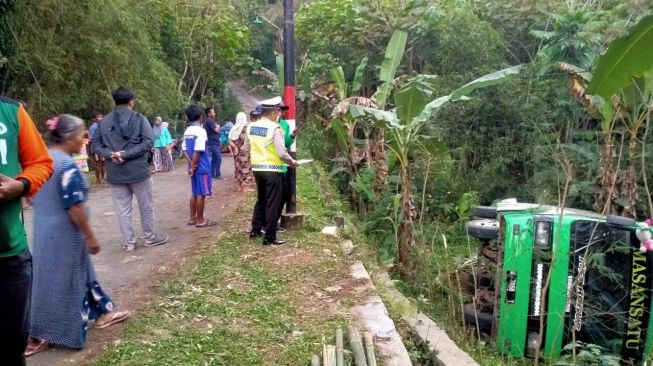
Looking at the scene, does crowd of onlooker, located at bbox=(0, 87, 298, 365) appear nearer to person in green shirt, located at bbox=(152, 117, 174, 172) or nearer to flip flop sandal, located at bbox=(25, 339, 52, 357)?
flip flop sandal, located at bbox=(25, 339, 52, 357)

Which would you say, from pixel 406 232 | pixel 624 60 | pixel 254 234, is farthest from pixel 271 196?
pixel 624 60

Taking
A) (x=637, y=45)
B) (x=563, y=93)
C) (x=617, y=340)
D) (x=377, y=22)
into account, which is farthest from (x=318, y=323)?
(x=377, y=22)

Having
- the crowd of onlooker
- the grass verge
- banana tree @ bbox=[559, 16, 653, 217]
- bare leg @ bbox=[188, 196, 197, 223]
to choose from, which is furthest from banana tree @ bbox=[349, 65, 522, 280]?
bare leg @ bbox=[188, 196, 197, 223]

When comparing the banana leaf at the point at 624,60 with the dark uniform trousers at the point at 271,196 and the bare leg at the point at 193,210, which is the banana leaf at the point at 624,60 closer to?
the dark uniform trousers at the point at 271,196

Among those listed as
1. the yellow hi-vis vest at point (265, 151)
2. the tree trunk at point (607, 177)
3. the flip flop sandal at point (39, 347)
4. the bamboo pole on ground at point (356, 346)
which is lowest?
the bamboo pole on ground at point (356, 346)

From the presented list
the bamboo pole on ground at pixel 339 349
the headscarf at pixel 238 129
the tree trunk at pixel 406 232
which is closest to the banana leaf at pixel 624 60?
the tree trunk at pixel 406 232

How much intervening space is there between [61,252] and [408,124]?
4.34m

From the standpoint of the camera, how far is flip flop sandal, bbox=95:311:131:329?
4.26 m

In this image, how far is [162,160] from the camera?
55.6 ft

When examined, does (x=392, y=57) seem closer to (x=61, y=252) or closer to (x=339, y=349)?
(x=339, y=349)

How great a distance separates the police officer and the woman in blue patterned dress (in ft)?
8.75

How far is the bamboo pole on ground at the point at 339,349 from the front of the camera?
3.73 m

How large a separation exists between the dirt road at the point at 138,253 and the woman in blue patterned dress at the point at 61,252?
154 millimetres

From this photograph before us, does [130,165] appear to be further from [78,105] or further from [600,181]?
[78,105]
